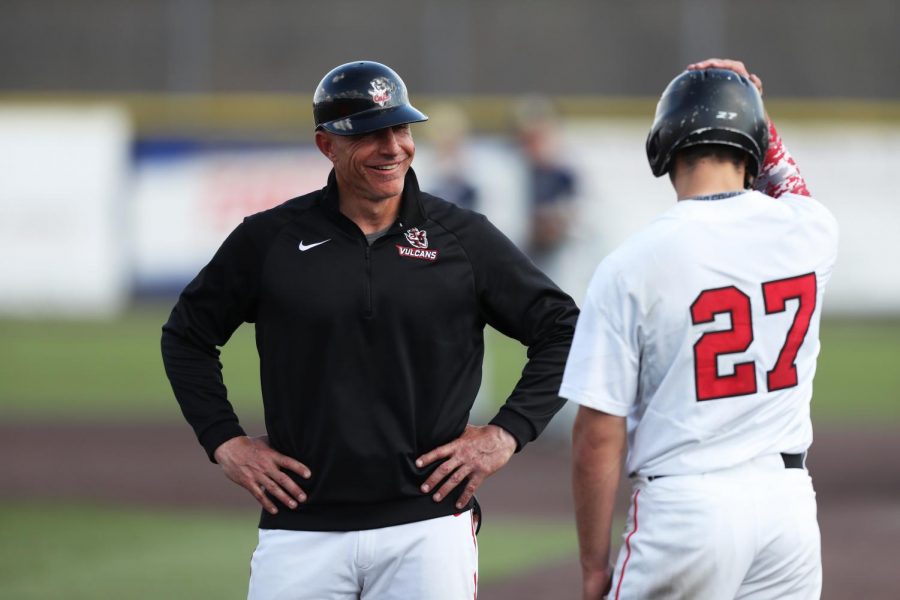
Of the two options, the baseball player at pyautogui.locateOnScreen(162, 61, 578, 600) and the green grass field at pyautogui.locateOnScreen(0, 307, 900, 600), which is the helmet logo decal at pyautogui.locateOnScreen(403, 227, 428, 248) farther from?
the green grass field at pyautogui.locateOnScreen(0, 307, 900, 600)

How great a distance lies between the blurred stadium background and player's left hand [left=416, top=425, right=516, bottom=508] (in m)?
2.93

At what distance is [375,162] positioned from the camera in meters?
3.94

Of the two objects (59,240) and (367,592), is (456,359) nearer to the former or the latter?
(367,592)

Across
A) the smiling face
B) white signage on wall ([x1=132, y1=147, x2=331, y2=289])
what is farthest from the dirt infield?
white signage on wall ([x1=132, y1=147, x2=331, y2=289])

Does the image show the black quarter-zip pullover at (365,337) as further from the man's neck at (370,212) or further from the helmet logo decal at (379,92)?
the helmet logo decal at (379,92)

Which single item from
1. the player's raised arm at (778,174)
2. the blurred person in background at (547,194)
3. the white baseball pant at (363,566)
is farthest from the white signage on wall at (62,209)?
the player's raised arm at (778,174)

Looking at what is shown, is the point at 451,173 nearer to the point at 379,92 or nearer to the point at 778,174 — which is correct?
the point at 379,92

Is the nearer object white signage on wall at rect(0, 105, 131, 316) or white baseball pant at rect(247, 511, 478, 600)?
white baseball pant at rect(247, 511, 478, 600)

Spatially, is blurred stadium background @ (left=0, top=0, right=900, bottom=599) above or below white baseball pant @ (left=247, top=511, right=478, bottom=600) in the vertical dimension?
above

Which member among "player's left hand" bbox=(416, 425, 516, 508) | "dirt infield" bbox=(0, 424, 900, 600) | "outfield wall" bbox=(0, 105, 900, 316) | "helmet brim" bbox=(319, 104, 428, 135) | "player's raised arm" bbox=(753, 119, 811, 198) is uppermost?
"outfield wall" bbox=(0, 105, 900, 316)

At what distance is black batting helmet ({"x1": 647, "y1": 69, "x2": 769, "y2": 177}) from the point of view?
3334 mm

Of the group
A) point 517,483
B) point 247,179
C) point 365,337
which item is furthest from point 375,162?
point 247,179

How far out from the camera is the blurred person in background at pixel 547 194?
1147 cm

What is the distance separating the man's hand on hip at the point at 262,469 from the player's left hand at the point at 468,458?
0.37 m
